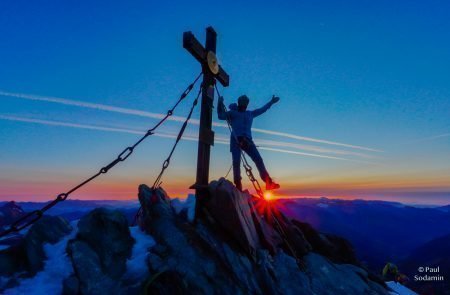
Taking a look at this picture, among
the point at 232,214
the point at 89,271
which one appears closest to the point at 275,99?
the point at 232,214

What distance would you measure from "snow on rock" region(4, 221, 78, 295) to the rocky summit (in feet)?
0.13

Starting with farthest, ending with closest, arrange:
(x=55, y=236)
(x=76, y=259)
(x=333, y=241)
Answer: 1. (x=333, y=241)
2. (x=55, y=236)
3. (x=76, y=259)

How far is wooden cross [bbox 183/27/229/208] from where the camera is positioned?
882 centimetres

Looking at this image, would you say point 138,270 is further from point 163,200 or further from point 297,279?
point 297,279

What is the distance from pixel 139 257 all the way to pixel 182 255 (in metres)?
1.11

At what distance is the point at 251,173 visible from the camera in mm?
9453

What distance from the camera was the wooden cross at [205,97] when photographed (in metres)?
8.82

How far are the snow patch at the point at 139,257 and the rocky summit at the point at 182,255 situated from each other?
2 cm

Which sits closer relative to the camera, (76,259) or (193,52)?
(76,259)

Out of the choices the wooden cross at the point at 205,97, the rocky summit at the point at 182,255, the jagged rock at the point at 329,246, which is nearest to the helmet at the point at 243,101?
the wooden cross at the point at 205,97

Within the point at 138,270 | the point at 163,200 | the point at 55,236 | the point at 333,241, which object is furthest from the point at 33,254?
the point at 333,241

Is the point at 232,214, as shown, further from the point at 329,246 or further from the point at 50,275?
the point at 329,246

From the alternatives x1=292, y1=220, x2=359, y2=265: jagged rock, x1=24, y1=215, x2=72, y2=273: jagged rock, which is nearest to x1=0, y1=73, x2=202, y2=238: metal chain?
x1=24, y1=215, x2=72, y2=273: jagged rock

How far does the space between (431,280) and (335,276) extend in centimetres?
21504
